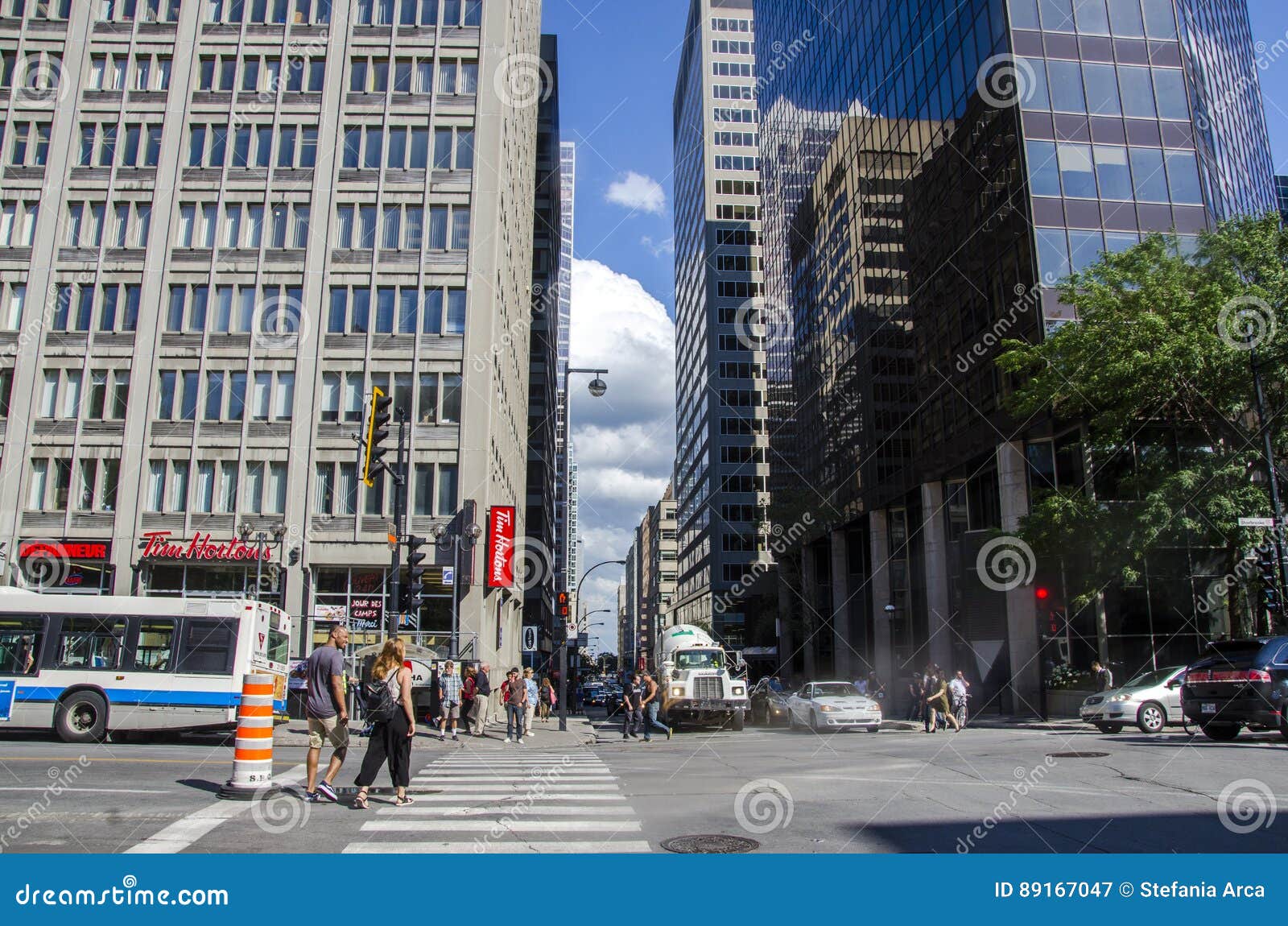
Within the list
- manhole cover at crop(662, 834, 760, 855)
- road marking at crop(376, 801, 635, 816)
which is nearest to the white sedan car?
road marking at crop(376, 801, 635, 816)

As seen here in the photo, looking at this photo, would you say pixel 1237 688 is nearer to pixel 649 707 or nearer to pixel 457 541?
pixel 649 707

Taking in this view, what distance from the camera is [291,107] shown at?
39.3m

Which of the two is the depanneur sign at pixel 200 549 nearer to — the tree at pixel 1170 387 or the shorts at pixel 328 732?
the shorts at pixel 328 732

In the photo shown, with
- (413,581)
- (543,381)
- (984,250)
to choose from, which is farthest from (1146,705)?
(543,381)

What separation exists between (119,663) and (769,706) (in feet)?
76.2

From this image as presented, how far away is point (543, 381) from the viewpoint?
3191 inches

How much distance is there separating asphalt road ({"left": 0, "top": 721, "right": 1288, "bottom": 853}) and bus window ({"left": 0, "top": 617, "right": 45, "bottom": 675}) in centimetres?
288

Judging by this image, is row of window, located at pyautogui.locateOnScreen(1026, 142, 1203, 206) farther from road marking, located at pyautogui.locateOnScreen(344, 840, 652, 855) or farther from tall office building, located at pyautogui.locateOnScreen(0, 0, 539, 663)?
road marking, located at pyautogui.locateOnScreen(344, 840, 652, 855)

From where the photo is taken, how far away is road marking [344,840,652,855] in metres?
7.04

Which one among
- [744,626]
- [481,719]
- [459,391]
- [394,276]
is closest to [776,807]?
[481,719]

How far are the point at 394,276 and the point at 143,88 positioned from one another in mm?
14551

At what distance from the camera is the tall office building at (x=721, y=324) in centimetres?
9900

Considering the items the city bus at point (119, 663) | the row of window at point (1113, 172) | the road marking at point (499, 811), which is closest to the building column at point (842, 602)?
the row of window at point (1113, 172)

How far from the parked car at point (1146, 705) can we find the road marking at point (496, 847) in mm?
18051
